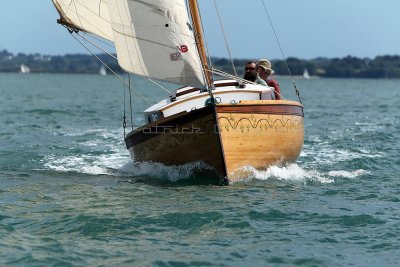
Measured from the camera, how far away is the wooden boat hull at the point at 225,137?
15047 millimetres

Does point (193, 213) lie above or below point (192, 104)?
below

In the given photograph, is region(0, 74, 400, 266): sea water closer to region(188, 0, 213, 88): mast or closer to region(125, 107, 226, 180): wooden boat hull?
region(125, 107, 226, 180): wooden boat hull

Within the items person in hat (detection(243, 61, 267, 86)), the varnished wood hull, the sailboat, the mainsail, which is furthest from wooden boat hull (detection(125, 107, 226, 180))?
person in hat (detection(243, 61, 267, 86))

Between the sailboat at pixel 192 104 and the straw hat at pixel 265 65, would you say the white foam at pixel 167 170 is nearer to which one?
the sailboat at pixel 192 104

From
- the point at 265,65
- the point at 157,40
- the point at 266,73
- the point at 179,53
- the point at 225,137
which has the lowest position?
the point at 225,137

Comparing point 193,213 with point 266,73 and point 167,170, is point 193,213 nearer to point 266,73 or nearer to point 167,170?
point 167,170

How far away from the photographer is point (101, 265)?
→ 9.83 meters

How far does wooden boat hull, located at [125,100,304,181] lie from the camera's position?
1505 centimetres

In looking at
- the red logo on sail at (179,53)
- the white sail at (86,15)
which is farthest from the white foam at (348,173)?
the white sail at (86,15)

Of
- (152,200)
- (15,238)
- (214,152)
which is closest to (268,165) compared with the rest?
(214,152)

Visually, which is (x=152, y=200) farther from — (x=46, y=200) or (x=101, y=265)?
(x=101, y=265)

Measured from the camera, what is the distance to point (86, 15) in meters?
18.8

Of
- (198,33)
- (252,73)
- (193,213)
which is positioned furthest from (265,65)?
(193,213)

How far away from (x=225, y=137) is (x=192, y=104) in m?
1.33
